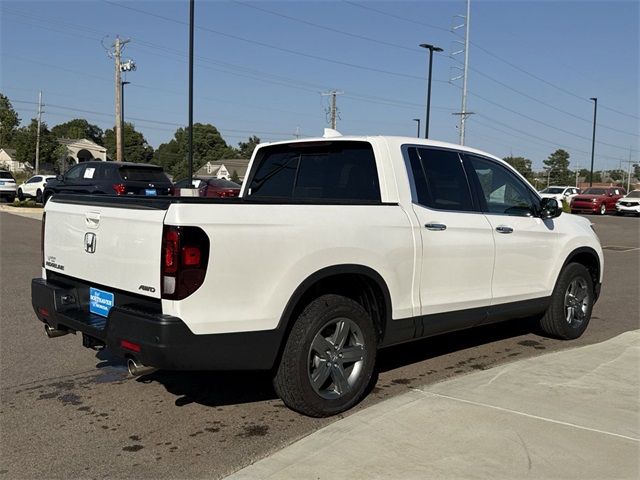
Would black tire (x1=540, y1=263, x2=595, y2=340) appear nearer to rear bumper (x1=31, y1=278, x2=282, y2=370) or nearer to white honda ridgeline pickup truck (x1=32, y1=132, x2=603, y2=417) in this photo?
white honda ridgeline pickup truck (x1=32, y1=132, x2=603, y2=417)

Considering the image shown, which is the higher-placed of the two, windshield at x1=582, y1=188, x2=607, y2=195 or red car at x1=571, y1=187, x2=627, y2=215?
windshield at x1=582, y1=188, x2=607, y2=195

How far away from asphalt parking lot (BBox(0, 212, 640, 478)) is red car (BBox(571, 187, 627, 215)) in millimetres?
32129

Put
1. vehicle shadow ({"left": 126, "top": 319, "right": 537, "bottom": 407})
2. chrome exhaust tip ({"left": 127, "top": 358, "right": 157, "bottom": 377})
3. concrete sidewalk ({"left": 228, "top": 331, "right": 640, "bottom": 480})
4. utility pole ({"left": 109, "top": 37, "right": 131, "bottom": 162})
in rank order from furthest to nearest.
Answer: utility pole ({"left": 109, "top": 37, "right": 131, "bottom": 162})
vehicle shadow ({"left": 126, "top": 319, "right": 537, "bottom": 407})
chrome exhaust tip ({"left": 127, "top": 358, "right": 157, "bottom": 377})
concrete sidewalk ({"left": 228, "top": 331, "right": 640, "bottom": 480})

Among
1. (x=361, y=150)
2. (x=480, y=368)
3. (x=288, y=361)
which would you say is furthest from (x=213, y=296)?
(x=480, y=368)

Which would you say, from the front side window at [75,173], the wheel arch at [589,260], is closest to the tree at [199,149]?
the front side window at [75,173]

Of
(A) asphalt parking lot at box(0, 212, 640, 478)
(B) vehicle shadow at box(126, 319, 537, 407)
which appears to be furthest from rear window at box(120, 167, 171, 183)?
(B) vehicle shadow at box(126, 319, 537, 407)

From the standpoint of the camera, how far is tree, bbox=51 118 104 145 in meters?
117

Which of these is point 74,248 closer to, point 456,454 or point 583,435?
point 456,454

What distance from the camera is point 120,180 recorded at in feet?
58.3

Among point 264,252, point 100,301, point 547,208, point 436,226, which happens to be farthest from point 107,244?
point 547,208

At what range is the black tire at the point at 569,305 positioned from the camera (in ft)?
20.5

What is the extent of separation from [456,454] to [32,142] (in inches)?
2650

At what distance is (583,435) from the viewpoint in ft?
12.7

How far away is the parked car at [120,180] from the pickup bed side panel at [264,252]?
14.3m
